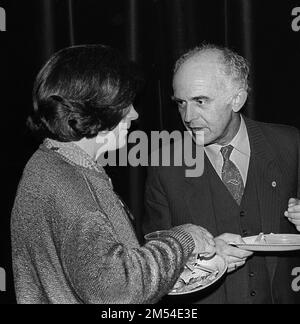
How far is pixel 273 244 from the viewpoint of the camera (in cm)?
149

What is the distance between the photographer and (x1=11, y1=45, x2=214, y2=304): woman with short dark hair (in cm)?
112

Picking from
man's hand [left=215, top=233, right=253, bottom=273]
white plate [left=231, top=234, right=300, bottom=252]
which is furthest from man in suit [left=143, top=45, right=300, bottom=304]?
man's hand [left=215, top=233, right=253, bottom=273]

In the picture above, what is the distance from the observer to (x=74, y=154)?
1299mm

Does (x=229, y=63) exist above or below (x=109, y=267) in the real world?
above

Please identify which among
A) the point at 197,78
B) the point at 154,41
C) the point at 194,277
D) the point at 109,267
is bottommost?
the point at 194,277

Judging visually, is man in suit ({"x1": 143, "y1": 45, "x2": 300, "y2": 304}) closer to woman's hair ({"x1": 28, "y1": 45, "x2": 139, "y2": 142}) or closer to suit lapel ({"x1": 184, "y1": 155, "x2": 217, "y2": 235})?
suit lapel ({"x1": 184, "y1": 155, "x2": 217, "y2": 235})

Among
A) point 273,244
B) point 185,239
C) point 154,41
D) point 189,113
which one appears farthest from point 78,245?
point 154,41

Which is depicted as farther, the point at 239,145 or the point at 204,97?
the point at 239,145

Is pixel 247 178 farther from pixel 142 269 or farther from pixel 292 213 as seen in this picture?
pixel 142 269

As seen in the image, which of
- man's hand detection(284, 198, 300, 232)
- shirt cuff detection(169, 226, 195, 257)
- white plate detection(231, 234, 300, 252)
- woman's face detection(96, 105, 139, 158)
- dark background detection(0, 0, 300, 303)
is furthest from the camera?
dark background detection(0, 0, 300, 303)

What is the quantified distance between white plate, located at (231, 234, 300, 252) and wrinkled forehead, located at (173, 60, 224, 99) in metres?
0.53

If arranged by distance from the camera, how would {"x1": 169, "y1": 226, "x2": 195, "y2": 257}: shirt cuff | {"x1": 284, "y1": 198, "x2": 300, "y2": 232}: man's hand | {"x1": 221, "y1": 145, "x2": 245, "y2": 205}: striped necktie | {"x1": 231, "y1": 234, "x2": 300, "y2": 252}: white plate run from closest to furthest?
{"x1": 169, "y1": 226, "x2": 195, "y2": 257}: shirt cuff, {"x1": 231, "y1": 234, "x2": 300, "y2": 252}: white plate, {"x1": 284, "y1": 198, "x2": 300, "y2": 232}: man's hand, {"x1": 221, "y1": 145, "x2": 245, "y2": 205}: striped necktie

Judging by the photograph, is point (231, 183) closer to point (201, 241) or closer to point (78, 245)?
point (201, 241)

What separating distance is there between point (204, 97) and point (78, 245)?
89 centimetres
